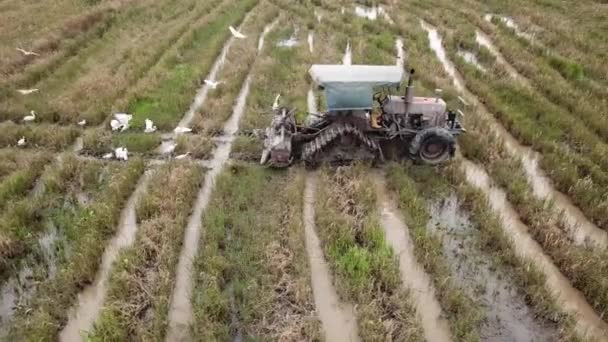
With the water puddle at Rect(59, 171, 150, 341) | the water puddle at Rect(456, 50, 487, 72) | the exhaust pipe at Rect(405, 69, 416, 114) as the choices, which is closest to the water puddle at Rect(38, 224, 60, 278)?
the water puddle at Rect(59, 171, 150, 341)

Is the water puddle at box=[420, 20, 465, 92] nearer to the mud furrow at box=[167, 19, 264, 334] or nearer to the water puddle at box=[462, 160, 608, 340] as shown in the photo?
the water puddle at box=[462, 160, 608, 340]

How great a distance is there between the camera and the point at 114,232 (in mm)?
7906

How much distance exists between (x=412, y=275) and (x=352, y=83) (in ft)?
11.9

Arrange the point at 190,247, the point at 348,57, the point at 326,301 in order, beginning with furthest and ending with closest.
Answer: the point at 348,57, the point at 190,247, the point at 326,301

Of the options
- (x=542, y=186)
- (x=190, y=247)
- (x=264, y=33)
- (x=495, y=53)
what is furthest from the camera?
(x=264, y=33)

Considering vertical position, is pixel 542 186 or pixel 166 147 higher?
pixel 166 147

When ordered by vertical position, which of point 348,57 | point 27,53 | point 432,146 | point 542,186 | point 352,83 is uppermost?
point 352,83

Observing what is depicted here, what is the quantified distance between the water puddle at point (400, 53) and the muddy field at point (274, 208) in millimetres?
78

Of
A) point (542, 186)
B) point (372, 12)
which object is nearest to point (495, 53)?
point (372, 12)

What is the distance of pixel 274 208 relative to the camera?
8289mm

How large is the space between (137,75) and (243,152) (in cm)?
540

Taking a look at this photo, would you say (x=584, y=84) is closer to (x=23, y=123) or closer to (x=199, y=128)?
(x=199, y=128)

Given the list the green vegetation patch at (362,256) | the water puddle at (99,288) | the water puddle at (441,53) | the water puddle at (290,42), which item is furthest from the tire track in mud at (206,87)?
the water puddle at (441,53)

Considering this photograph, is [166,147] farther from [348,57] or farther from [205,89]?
[348,57]
